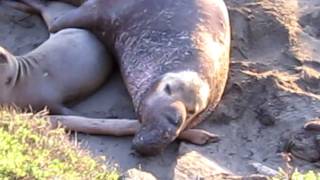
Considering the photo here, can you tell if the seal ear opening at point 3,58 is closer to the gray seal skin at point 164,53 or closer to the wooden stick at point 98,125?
the wooden stick at point 98,125

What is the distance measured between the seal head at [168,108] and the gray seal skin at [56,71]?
2.12ft

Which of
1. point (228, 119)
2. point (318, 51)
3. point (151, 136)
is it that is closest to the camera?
point (151, 136)

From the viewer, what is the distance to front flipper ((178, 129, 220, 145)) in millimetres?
6230

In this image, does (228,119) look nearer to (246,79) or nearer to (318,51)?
(246,79)

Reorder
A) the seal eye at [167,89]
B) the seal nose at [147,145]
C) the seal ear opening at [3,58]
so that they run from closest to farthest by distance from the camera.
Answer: the seal nose at [147,145] → the seal eye at [167,89] → the seal ear opening at [3,58]

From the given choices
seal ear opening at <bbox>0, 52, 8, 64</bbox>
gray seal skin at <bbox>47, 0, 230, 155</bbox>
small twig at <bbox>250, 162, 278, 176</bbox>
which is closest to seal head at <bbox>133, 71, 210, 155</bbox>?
gray seal skin at <bbox>47, 0, 230, 155</bbox>

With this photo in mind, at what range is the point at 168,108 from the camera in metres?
6.07

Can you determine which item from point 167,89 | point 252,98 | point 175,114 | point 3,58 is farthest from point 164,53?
point 3,58

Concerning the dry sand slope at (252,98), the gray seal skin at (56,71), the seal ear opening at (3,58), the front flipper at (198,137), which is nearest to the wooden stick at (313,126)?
the dry sand slope at (252,98)

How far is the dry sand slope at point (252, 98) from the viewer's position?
606cm

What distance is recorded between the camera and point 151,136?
6.00 m

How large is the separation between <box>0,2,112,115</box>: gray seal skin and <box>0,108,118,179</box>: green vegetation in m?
1.38

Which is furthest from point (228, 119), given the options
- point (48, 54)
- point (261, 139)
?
point (48, 54)

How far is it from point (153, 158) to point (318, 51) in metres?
1.71
